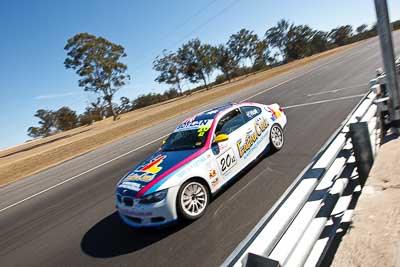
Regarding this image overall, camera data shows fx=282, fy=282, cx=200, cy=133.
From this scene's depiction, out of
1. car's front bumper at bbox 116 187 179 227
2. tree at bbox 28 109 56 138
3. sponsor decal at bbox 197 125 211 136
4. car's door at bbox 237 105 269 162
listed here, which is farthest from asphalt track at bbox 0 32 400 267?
tree at bbox 28 109 56 138

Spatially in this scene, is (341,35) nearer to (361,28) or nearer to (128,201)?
(361,28)

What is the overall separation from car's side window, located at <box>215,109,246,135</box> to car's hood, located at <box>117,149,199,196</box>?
91cm

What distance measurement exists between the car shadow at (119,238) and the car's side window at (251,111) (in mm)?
3010

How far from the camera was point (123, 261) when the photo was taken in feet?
13.4

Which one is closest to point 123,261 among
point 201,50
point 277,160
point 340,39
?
point 277,160

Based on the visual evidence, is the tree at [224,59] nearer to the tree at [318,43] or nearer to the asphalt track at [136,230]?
the tree at [318,43]

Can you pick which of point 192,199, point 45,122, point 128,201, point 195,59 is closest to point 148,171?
point 128,201

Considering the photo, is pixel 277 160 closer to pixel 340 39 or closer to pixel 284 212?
pixel 284 212

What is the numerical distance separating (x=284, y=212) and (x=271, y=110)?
542cm

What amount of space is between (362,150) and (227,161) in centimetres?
245

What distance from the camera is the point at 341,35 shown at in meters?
115

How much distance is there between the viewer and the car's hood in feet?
15.1

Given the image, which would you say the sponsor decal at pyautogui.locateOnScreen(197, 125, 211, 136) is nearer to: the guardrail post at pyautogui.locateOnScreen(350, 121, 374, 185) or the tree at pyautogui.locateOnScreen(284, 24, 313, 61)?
the guardrail post at pyautogui.locateOnScreen(350, 121, 374, 185)

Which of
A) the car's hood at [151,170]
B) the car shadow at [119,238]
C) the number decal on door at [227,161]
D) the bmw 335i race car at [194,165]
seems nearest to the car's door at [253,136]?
the bmw 335i race car at [194,165]
